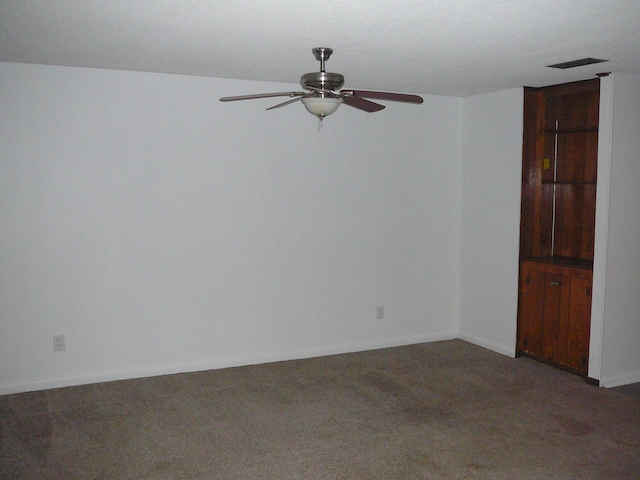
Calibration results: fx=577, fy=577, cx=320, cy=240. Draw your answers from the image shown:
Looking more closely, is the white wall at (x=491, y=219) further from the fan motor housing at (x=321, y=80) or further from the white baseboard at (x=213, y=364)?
the fan motor housing at (x=321, y=80)

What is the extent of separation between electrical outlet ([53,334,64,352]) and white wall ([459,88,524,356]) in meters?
3.61

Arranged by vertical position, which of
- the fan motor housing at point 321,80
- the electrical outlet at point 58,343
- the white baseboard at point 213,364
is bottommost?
the white baseboard at point 213,364

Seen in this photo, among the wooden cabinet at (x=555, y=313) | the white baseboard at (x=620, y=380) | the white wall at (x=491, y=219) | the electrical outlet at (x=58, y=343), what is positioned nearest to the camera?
the electrical outlet at (x=58, y=343)

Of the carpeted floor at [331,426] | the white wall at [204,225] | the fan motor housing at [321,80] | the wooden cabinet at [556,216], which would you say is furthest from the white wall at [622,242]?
the fan motor housing at [321,80]

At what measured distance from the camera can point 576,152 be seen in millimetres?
4914

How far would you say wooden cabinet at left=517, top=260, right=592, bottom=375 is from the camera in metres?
4.50

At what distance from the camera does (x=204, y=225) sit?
183 inches

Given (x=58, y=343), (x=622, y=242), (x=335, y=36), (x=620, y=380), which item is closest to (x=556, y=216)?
(x=622, y=242)

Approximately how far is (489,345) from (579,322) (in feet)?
3.31

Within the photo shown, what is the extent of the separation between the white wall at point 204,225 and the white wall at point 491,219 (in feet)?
0.33

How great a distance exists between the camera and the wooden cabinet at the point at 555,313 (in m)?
4.50

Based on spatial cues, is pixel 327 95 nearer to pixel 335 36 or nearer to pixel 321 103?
pixel 321 103

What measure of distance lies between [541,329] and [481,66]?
228 centimetres

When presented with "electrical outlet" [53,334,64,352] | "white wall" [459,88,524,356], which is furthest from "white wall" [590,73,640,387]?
"electrical outlet" [53,334,64,352]
